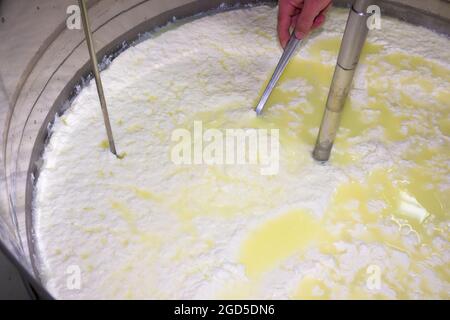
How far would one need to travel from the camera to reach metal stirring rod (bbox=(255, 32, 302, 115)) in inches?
52.4

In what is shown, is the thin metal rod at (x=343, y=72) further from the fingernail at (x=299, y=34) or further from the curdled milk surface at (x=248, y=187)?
the fingernail at (x=299, y=34)

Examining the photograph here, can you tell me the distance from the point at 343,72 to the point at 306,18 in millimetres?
290

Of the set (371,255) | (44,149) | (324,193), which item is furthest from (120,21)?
(371,255)

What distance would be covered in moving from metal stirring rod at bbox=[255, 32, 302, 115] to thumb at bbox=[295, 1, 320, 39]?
26 mm

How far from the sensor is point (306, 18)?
1264 mm

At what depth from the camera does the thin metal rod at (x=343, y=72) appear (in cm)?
93

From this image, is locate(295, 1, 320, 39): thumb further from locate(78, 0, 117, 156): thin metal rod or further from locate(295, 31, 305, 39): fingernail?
locate(78, 0, 117, 156): thin metal rod

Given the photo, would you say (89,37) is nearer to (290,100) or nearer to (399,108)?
(290,100)

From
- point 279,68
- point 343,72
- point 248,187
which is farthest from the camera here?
point 279,68

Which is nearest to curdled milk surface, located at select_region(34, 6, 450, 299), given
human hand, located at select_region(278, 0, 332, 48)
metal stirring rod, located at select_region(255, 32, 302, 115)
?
metal stirring rod, located at select_region(255, 32, 302, 115)

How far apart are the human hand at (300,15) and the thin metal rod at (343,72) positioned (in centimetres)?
26

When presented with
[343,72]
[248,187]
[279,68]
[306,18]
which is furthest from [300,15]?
[248,187]

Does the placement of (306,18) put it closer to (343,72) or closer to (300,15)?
(300,15)

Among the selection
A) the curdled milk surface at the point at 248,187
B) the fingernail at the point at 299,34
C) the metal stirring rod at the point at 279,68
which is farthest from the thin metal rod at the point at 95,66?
the fingernail at the point at 299,34
